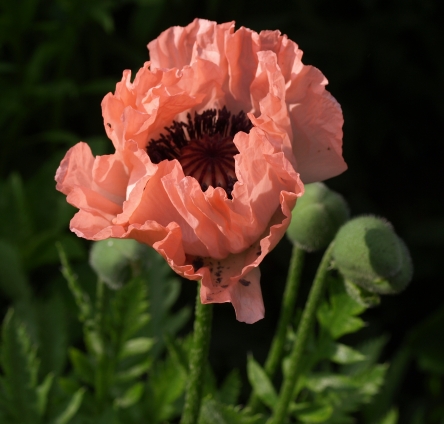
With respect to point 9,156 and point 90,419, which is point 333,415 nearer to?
point 90,419

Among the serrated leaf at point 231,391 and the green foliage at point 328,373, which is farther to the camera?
the serrated leaf at point 231,391

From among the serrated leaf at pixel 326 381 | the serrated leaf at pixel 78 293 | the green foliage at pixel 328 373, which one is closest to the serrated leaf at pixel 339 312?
the green foliage at pixel 328 373

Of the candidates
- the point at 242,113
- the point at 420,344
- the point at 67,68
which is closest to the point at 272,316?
the point at 420,344

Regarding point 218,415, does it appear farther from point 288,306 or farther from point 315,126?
point 315,126

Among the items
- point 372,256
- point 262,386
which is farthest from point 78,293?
point 372,256

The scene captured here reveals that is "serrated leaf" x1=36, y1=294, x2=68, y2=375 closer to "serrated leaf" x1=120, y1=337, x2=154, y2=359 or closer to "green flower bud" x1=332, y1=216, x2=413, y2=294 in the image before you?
"serrated leaf" x1=120, y1=337, x2=154, y2=359

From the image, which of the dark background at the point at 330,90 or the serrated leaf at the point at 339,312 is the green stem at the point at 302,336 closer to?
the serrated leaf at the point at 339,312
